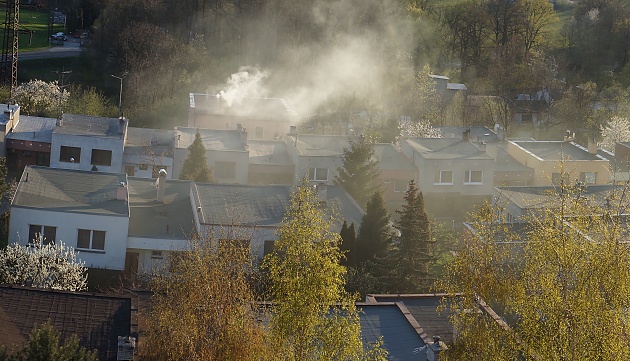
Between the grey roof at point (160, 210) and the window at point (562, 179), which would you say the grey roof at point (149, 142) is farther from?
the window at point (562, 179)

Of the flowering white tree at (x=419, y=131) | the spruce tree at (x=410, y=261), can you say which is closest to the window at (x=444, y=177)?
the flowering white tree at (x=419, y=131)

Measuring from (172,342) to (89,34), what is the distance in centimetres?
5489

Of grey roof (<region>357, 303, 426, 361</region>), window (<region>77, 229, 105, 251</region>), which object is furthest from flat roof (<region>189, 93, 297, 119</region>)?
grey roof (<region>357, 303, 426, 361</region>)

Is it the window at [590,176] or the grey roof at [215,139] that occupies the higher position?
the grey roof at [215,139]

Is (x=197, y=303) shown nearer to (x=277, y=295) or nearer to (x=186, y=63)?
(x=277, y=295)

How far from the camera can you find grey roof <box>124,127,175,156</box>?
3328 cm

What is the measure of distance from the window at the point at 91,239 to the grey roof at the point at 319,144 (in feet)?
34.2

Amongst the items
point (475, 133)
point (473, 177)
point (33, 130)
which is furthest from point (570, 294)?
point (475, 133)

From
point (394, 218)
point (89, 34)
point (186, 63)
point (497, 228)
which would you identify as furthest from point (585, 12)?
point (497, 228)

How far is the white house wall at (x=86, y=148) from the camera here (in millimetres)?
32438

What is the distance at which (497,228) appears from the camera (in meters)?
13.6

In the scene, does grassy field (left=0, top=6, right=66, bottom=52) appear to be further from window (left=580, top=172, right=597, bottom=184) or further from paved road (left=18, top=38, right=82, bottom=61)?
window (left=580, top=172, right=597, bottom=184)

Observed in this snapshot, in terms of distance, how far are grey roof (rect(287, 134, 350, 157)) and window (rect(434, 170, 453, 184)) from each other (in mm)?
3385

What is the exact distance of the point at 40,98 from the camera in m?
42.5
